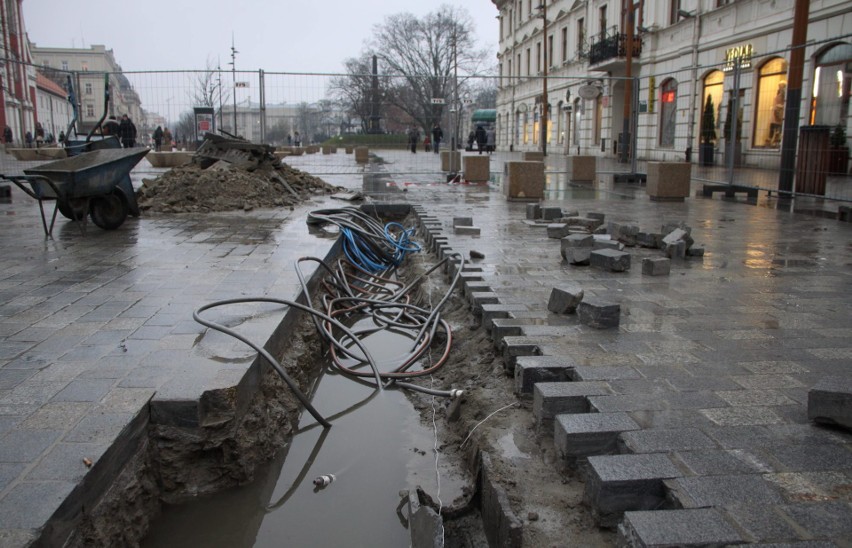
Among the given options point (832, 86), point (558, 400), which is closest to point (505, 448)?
point (558, 400)

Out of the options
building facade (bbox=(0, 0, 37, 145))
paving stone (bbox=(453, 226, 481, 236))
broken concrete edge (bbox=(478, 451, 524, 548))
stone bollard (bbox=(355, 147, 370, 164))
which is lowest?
broken concrete edge (bbox=(478, 451, 524, 548))

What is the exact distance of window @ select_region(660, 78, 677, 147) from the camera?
26703 millimetres

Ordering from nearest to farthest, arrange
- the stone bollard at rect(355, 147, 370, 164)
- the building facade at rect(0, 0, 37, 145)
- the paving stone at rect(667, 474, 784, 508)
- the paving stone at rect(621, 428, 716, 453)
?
1. the paving stone at rect(667, 474, 784, 508)
2. the paving stone at rect(621, 428, 716, 453)
3. the stone bollard at rect(355, 147, 370, 164)
4. the building facade at rect(0, 0, 37, 145)

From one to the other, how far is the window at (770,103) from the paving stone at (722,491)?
20.9m

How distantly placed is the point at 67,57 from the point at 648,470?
112 metres

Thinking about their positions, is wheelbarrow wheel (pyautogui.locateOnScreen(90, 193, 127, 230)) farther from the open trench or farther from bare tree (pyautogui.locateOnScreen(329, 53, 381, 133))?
bare tree (pyautogui.locateOnScreen(329, 53, 381, 133))

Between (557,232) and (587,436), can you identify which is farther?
(557,232)

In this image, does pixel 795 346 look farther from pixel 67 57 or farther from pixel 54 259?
pixel 67 57

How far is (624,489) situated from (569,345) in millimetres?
1752

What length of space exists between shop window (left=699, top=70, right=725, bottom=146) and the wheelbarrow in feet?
67.4

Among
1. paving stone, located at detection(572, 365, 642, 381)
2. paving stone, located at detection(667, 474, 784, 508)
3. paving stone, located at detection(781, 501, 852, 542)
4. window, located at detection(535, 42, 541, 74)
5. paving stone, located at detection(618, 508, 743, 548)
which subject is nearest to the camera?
paving stone, located at detection(618, 508, 743, 548)

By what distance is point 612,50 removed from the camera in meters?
31.3

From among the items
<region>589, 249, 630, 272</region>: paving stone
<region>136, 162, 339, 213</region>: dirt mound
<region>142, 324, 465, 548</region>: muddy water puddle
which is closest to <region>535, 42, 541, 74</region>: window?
<region>136, 162, 339, 213</region>: dirt mound

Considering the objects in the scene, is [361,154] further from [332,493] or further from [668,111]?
[332,493]
